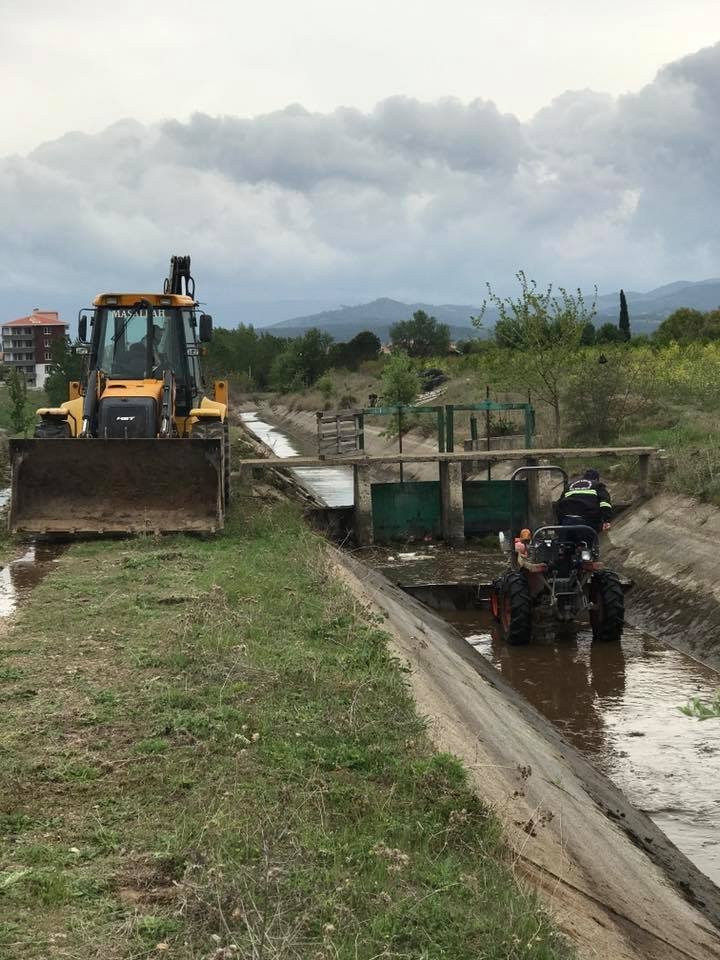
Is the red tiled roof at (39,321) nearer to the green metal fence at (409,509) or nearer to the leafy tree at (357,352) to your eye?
the leafy tree at (357,352)

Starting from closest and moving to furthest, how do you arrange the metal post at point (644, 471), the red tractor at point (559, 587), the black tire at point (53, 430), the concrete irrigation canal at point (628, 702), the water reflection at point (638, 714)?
1. the water reflection at point (638, 714)
2. the concrete irrigation canal at point (628, 702)
3. the red tractor at point (559, 587)
4. the black tire at point (53, 430)
5. the metal post at point (644, 471)

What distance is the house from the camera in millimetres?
162250

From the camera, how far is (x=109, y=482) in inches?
663

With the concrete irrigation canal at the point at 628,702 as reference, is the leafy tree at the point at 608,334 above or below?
above

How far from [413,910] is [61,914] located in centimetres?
157

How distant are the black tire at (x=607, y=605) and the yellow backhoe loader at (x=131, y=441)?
19.3ft

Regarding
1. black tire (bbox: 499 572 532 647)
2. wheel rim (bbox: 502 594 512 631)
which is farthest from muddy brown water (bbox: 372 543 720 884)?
wheel rim (bbox: 502 594 512 631)

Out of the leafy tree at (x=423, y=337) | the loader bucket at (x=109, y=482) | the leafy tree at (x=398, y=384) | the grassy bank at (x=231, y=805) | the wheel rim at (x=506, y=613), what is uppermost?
the leafy tree at (x=423, y=337)

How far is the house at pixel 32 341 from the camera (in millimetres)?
162250

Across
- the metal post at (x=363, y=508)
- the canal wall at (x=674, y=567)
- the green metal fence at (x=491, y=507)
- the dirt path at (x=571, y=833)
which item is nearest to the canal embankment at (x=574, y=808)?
the dirt path at (x=571, y=833)

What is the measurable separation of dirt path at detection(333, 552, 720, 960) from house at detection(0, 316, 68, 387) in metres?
156

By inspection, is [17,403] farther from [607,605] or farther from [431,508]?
[607,605]

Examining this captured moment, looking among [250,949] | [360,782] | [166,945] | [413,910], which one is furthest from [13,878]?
[360,782]

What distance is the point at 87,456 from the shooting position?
55.2ft
